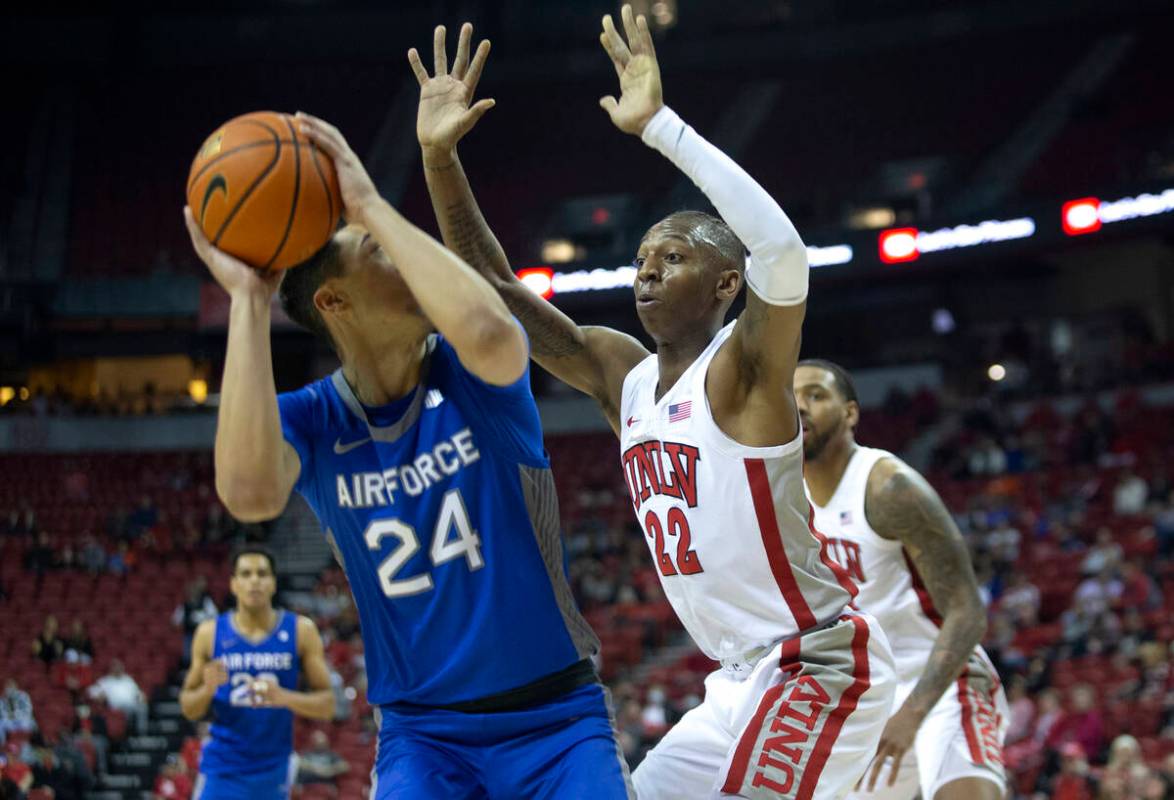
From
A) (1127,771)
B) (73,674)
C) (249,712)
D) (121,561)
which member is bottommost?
(1127,771)

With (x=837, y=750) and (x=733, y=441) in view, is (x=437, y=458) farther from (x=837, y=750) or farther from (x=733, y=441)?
(x=837, y=750)

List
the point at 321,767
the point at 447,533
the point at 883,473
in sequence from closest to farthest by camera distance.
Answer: the point at 447,533 < the point at 883,473 < the point at 321,767

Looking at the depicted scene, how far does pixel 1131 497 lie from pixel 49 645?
13245mm

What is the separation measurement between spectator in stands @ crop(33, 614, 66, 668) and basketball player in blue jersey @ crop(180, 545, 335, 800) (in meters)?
9.09

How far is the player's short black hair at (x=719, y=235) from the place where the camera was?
12.6 feet

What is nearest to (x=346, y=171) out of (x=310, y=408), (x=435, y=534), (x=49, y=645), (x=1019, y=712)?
(x=310, y=408)

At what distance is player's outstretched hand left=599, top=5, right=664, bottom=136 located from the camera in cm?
347

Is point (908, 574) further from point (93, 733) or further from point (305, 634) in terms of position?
point (93, 733)

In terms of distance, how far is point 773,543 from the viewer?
352 cm

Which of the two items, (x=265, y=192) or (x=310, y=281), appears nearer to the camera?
→ (x=265, y=192)

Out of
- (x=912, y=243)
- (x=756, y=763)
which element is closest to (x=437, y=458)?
(x=756, y=763)

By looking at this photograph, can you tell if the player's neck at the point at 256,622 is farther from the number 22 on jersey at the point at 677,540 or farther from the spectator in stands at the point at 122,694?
the spectator in stands at the point at 122,694

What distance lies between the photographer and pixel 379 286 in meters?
2.99

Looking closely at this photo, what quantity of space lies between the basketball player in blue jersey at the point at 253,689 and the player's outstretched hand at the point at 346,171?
4225 mm
